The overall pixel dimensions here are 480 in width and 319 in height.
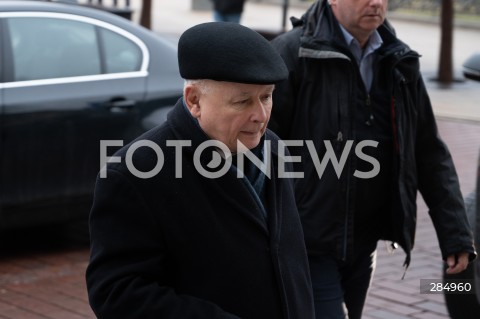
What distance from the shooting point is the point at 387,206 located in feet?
12.6

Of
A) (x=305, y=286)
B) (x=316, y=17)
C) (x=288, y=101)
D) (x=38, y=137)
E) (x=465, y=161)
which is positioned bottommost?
(x=465, y=161)

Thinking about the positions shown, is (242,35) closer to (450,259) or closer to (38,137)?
(450,259)

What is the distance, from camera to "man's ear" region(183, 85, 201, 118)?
2.52 m

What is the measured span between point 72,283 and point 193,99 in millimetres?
3620

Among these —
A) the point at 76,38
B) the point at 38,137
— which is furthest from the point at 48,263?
the point at 76,38

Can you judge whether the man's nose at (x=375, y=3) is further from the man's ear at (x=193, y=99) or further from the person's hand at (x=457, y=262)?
the man's ear at (x=193, y=99)

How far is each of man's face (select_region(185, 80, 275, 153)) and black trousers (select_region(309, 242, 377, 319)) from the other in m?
1.19

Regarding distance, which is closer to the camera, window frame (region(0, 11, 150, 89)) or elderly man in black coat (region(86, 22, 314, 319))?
elderly man in black coat (region(86, 22, 314, 319))

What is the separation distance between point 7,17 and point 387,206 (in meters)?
3.33

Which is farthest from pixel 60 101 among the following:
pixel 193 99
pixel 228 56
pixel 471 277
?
pixel 228 56

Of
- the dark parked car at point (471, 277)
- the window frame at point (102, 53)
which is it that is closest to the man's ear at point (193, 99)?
the dark parked car at point (471, 277)

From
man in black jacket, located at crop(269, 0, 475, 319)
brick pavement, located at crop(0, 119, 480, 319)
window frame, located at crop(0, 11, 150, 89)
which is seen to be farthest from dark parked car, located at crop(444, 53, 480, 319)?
window frame, located at crop(0, 11, 150, 89)

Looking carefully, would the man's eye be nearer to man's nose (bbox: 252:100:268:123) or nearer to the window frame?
man's nose (bbox: 252:100:268:123)

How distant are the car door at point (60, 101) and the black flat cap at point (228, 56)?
147 inches
